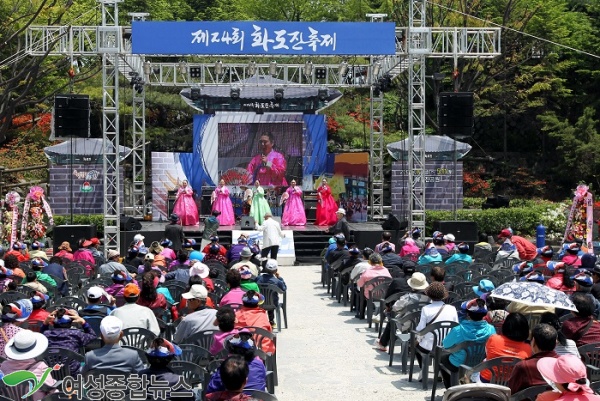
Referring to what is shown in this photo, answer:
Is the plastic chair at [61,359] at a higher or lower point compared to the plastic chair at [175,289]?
lower

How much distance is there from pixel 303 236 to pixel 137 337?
50.8 feet

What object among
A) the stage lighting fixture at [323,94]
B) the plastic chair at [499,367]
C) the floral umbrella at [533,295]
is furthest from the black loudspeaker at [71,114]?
the plastic chair at [499,367]

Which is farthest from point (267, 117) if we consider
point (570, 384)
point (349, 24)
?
point (570, 384)

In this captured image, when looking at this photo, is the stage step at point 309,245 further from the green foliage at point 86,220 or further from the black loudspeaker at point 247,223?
the green foliage at point 86,220

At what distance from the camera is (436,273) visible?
10.3 metres

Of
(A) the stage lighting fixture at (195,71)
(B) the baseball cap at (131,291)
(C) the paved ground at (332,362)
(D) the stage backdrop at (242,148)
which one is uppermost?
(A) the stage lighting fixture at (195,71)

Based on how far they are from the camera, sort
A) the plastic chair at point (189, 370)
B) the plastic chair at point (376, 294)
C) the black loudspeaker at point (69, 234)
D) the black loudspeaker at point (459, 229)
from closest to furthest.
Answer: the plastic chair at point (189, 370)
the plastic chair at point (376, 294)
the black loudspeaker at point (69, 234)
the black loudspeaker at point (459, 229)

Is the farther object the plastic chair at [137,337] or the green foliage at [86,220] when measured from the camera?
the green foliage at [86,220]

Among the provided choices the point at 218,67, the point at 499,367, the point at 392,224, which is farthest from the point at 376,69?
the point at 499,367

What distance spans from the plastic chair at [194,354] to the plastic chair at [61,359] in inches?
34.1

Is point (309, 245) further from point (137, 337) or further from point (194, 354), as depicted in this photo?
point (194, 354)

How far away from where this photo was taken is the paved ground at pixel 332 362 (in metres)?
9.22

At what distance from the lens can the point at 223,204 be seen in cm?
2609

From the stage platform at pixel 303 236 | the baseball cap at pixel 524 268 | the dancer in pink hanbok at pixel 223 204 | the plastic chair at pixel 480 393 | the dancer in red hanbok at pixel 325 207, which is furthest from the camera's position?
the dancer in red hanbok at pixel 325 207
